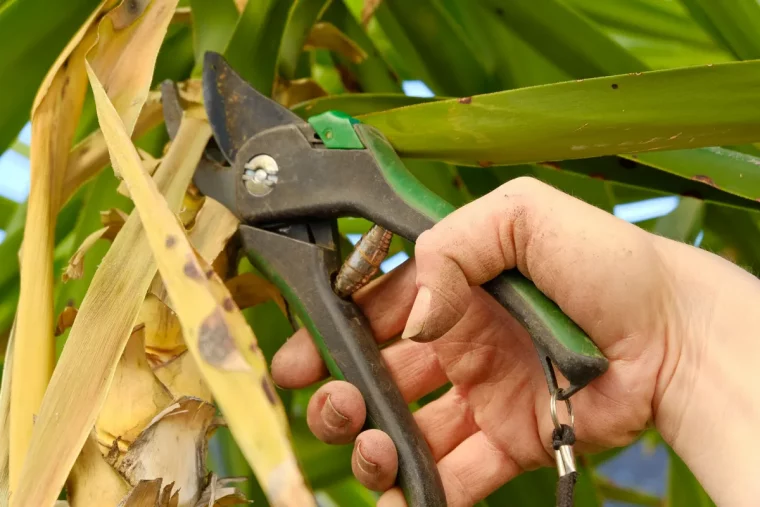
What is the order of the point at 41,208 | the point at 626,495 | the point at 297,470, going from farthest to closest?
1. the point at 626,495
2. the point at 41,208
3. the point at 297,470

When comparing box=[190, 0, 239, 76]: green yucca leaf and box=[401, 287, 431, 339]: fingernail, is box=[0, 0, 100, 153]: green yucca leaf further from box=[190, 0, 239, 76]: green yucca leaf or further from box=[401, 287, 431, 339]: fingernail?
box=[401, 287, 431, 339]: fingernail

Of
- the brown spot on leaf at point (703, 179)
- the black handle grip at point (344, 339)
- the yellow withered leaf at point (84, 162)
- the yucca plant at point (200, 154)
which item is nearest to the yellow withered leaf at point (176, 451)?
the yucca plant at point (200, 154)

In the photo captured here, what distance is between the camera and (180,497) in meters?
0.35

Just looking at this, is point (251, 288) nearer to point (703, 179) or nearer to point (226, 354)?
point (226, 354)

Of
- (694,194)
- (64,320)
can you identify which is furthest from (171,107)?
(694,194)

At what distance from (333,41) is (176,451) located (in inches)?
15.7

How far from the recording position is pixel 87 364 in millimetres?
362

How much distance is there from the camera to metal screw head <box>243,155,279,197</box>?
1.55ft

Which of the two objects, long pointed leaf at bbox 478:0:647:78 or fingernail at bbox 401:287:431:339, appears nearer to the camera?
fingernail at bbox 401:287:431:339

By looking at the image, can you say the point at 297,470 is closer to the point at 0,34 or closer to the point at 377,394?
the point at 377,394

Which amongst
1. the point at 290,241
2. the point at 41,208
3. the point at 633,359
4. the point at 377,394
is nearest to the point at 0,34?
the point at 41,208

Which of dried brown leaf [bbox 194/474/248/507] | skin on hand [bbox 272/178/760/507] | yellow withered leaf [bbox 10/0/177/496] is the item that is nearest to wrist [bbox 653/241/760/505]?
skin on hand [bbox 272/178/760/507]

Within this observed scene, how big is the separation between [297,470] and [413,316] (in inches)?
4.4

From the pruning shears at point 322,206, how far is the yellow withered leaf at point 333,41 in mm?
156
